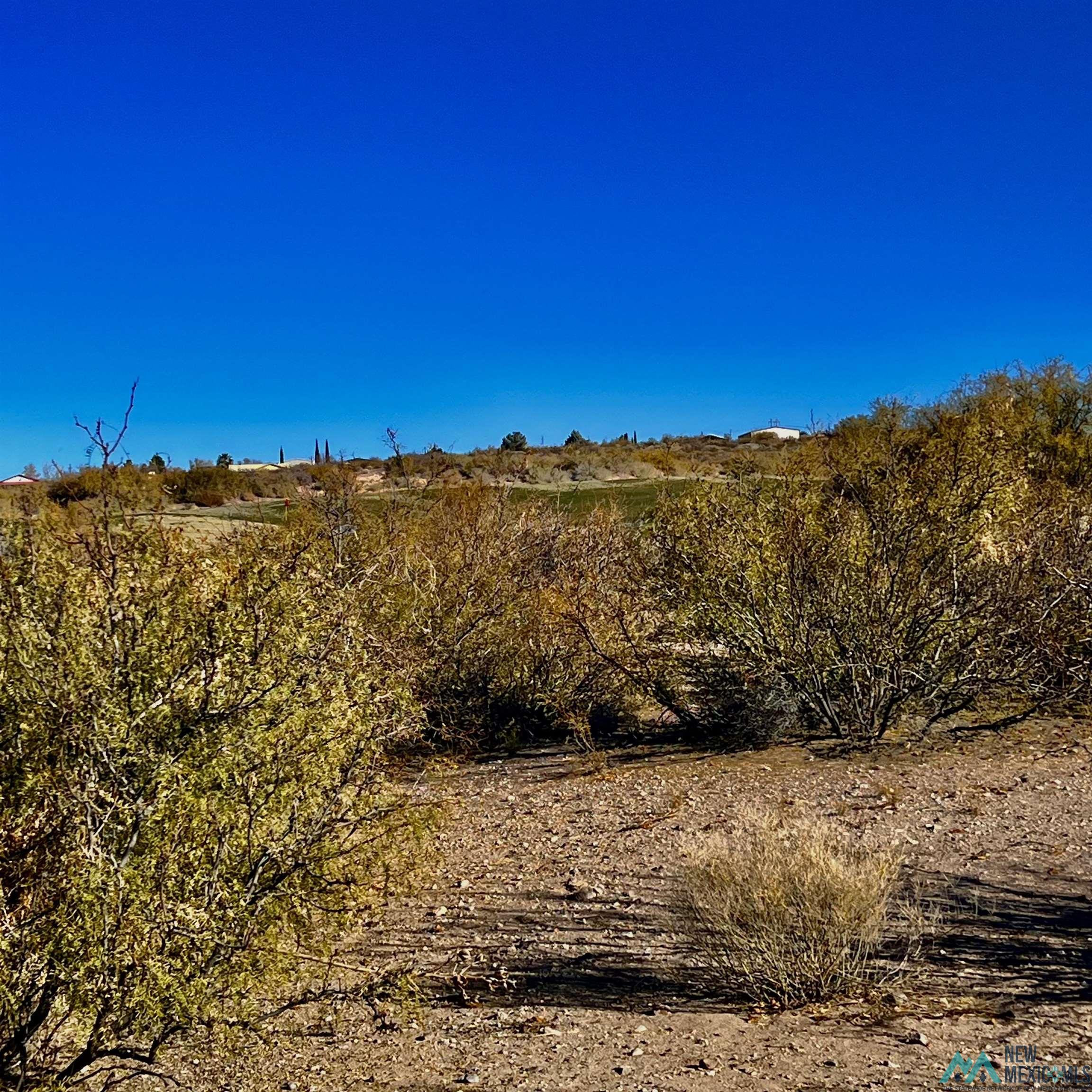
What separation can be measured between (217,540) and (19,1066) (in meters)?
5.25

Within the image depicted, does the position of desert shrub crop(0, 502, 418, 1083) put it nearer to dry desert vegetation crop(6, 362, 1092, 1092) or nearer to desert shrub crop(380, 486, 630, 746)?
dry desert vegetation crop(6, 362, 1092, 1092)

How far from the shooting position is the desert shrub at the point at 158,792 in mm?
3488

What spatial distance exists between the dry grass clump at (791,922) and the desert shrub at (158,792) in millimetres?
1608

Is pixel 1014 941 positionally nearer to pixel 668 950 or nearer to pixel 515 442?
pixel 668 950

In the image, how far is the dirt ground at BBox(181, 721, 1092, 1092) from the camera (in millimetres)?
4352

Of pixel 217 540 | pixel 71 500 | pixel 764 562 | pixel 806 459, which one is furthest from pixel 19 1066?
pixel 806 459

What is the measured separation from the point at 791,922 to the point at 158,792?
2.93 meters

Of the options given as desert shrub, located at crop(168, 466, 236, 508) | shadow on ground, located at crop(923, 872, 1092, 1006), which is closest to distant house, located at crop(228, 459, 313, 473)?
desert shrub, located at crop(168, 466, 236, 508)

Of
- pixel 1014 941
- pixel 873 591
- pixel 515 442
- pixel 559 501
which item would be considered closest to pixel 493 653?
pixel 873 591

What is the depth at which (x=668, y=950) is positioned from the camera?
5531 millimetres

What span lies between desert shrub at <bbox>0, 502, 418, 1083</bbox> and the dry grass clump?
5.27ft

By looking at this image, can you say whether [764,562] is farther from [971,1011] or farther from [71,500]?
[71,500]

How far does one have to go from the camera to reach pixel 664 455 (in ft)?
47.6

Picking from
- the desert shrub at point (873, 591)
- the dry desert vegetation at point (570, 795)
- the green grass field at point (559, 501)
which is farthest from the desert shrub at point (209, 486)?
the desert shrub at point (873, 591)
